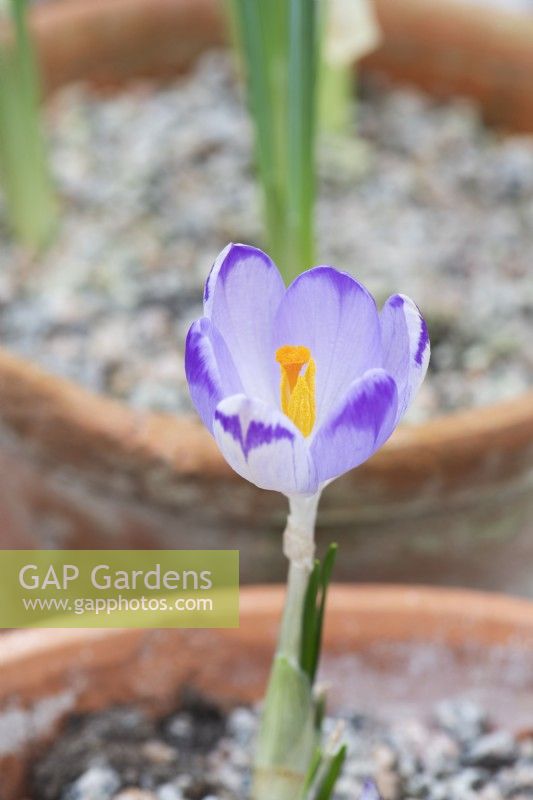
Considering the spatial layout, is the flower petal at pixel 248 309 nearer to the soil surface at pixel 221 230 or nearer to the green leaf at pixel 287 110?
the green leaf at pixel 287 110

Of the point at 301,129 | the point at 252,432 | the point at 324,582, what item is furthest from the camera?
the point at 301,129

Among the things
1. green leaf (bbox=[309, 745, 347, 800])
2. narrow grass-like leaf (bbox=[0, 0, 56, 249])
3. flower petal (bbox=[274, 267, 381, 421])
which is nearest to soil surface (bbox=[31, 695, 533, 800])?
green leaf (bbox=[309, 745, 347, 800])

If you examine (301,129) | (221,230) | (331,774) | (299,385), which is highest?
(221,230)

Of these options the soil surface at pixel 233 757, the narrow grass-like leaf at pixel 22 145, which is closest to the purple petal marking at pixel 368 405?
the soil surface at pixel 233 757

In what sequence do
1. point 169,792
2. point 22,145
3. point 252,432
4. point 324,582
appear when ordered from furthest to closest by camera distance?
point 22,145 < point 169,792 < point 324,582 < point 252,432

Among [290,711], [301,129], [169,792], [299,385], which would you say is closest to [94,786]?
[169,792]

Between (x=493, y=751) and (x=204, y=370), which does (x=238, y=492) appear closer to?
(x=493, y=751)

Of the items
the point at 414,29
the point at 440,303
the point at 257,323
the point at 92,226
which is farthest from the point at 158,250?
the point at 257,323
